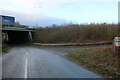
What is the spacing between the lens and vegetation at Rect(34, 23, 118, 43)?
44216 millimetres

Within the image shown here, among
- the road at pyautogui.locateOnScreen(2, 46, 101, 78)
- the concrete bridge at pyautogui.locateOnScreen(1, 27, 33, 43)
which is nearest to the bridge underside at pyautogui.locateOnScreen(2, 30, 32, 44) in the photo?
the concrete bridge at pyautogui.locateOnScreen(1, 27, 33, 43)

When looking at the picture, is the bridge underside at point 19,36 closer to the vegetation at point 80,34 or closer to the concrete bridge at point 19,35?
the concrete bridge at point 19,35

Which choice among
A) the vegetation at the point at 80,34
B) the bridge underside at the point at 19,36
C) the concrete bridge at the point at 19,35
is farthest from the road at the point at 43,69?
the bridge underside at the point at 19,36

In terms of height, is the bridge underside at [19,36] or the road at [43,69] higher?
the bridge underside at [19,36]

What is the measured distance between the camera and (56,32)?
49281 millimetres

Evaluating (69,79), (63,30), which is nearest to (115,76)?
(69,79)

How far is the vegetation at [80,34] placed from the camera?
44.2 metres

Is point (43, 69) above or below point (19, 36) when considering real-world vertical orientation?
below

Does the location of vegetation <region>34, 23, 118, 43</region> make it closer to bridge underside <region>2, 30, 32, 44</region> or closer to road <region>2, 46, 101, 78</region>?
bridge underside <region>2, 30, 32, 44</region>

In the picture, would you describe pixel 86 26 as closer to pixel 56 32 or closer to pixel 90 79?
pixel 56 32

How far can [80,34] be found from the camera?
1801 inches

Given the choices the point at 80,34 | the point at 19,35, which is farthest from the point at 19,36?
the point at 80,34

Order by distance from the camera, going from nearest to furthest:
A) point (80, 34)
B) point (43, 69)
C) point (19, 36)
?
point (43, 69)
point (80, 34)
point (19, 36)

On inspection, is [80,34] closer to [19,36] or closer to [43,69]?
[19,36]
